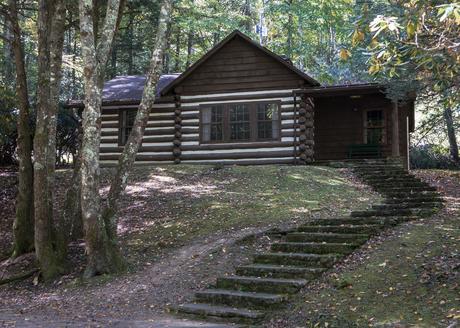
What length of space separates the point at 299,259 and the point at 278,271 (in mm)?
576

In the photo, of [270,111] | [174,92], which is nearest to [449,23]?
[270,111]

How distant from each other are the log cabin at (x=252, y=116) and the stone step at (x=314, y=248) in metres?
10.7

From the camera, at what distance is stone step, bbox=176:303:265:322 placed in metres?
7.57

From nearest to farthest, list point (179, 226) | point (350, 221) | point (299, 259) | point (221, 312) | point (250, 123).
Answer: point (221, 312), point (299, 259), point (350, 221), point (179, 226), point (250, 123)

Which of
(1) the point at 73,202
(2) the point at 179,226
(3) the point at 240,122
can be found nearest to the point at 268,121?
(3) the point at 240,122

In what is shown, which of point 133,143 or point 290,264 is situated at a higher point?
point 133,143

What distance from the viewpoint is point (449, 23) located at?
24.2ft

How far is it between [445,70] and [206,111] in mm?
14356

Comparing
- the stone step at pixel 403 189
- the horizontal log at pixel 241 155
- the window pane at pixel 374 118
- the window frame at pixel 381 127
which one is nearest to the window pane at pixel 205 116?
the horizontal log at pixel 241 155

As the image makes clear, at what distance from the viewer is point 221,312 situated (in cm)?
784

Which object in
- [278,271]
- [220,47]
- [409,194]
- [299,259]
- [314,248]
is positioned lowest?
[278,271]

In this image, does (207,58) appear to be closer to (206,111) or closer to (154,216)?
(206,111)

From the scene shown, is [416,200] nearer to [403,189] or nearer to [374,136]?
[403,189]

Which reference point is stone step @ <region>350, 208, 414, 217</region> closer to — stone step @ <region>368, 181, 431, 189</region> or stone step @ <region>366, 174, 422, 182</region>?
stone step @ <region>368, 181, 431, 189</region>
